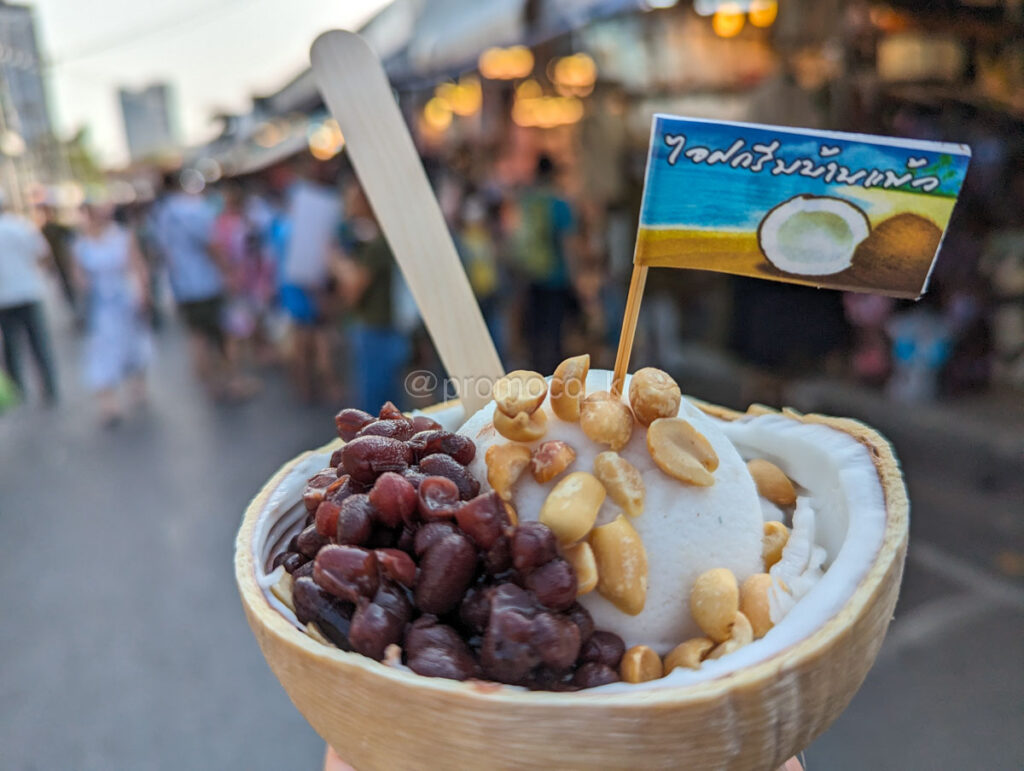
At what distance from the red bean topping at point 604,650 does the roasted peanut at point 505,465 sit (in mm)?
204

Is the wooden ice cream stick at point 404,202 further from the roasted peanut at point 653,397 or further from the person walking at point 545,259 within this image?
the person walking at point 545,259

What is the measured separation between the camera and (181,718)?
2510 millimetres

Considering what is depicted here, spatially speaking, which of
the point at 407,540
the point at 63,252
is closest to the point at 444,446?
the point at 407,540

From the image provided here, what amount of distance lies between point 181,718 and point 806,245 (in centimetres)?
248

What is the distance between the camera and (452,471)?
0.99 m

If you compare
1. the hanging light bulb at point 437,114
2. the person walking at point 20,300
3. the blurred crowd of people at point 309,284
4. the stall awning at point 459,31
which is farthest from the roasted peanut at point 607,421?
the hanging light bulb at point 437,114

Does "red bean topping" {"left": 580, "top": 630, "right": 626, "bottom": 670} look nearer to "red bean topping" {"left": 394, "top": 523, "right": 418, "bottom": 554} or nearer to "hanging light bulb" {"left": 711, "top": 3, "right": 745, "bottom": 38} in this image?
"red bean topping" {"left": 394, "top": 523, "right": 418, "bottom": 554}

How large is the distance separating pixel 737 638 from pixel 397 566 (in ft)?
1.35

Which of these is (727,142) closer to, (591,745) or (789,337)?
(591,745)

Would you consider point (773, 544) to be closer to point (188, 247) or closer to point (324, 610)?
point (324, 610)

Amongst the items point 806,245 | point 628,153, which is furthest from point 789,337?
point 806,245

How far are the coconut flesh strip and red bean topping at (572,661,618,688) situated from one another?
0.04 m

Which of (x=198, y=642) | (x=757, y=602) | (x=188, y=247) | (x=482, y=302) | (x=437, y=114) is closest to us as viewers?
(x=757, y=602)

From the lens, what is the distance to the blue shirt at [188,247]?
596 cm
